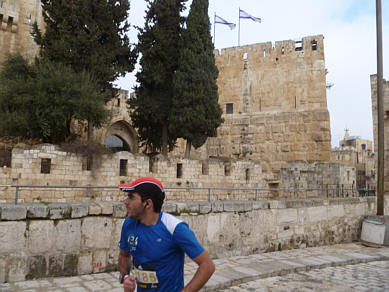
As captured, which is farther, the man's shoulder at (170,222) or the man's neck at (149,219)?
the man's neck at (149,219)

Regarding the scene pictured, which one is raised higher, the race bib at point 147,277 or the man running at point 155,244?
the man running at point 155,244

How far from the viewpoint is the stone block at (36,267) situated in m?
4.71

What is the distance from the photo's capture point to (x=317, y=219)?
9.08 metres

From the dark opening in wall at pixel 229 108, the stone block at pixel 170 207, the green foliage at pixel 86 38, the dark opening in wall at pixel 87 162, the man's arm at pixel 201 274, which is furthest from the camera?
the dark opening in wall at pixel 229 108

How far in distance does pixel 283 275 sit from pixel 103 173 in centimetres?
716

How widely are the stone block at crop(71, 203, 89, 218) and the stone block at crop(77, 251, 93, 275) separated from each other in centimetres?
64

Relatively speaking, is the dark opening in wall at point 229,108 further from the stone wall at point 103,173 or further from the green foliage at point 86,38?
the green foliage at point 86,38

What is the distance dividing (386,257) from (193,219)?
17.6 ft

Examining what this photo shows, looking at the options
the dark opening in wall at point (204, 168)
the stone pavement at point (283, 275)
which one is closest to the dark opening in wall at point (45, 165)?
the stone pavement at point (283, 275)

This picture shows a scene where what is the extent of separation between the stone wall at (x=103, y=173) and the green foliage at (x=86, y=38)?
149 inches

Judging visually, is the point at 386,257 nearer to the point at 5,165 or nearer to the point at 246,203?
the point at 246,203

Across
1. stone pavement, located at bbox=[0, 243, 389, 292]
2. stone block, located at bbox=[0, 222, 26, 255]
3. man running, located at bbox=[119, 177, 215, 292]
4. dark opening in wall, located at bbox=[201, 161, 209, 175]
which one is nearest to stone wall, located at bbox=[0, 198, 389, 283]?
stone block, located at bbox=[0, 222, 26, 255]

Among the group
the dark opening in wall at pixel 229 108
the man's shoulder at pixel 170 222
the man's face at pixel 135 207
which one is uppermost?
the dark opening in wall at pixel 229 108

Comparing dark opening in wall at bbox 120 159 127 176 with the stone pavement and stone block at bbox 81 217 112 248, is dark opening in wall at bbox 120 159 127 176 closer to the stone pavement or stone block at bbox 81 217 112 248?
the stone pavement
